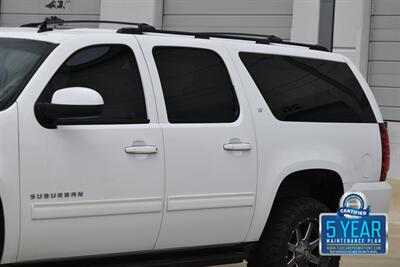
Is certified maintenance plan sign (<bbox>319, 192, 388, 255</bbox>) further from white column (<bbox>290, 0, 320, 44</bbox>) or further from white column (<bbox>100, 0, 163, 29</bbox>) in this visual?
white column (<bbox>100, 0, 163, 29</bbox>)

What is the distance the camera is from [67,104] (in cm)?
512

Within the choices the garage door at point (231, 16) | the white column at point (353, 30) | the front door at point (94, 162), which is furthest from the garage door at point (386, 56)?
the front door at point (94, 162)

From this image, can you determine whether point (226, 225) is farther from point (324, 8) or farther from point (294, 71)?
point (324, 8)

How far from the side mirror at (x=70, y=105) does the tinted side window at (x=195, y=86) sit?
772 millimetres

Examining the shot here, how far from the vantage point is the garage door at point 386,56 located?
1534 centimetres

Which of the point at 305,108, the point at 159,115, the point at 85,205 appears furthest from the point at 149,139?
the point at 305,108

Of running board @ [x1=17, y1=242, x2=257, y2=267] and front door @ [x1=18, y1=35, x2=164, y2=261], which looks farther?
running board @ [x1=17, y1=242, x2=257, y2=267]

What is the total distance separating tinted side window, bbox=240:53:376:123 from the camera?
6.51 meters

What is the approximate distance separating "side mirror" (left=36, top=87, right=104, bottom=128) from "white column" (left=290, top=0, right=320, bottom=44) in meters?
10.8

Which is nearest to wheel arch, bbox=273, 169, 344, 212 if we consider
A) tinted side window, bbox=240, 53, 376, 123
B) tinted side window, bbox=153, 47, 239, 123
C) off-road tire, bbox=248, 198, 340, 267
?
off-road tire, bbox=248, 198, 340, 267

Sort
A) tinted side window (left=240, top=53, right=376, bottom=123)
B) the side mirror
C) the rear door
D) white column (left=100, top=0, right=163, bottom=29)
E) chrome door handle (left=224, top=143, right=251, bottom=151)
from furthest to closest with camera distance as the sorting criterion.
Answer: white column (left=100, top=0, right=163, bottom=29), tinted side window (left=240, top=53, right=376, bottom=123), chrome door handle (left=224, top=143, right=251, bottom=151), the rear door, the side mirror

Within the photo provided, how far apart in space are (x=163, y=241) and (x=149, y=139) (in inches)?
26.8

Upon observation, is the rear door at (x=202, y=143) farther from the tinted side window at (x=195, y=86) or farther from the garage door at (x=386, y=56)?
the garage door at (x=386, y=56)

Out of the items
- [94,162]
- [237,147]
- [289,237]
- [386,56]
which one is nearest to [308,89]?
[237,147]
